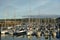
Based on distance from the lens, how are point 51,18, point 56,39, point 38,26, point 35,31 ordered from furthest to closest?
point 51,18 < point 38,26 < point 35,31 < point 56,39

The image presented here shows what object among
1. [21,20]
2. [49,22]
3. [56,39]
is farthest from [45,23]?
[56,39]

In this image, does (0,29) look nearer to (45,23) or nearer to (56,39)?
(45,23)

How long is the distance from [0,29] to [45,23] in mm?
7160

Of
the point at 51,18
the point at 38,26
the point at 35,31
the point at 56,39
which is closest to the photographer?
the point at 56,39

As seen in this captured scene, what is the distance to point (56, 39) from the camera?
925 inches

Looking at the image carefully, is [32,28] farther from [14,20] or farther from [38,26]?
[14,20]

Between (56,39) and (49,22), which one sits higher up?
(49,22)

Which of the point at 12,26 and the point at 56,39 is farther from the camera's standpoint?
the point at 12,26

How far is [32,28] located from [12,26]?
5.31m

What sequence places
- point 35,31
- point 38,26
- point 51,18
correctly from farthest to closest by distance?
point 51,18
point 38,26
point 35,31

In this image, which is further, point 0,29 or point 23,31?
point 0,29

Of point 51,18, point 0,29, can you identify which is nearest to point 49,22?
point 51,18

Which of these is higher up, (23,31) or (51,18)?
(51,18)

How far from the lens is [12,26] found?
1180 inches
